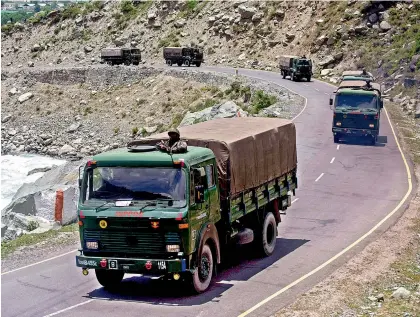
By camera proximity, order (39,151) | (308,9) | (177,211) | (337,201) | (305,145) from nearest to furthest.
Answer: (177,211)
(337,201)
(305,145)
(39,151)
(308,9)

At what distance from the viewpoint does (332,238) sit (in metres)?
21.3

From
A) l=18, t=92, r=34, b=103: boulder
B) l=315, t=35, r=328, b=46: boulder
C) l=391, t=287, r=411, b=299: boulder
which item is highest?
l=315, t=35, r=328, b=46: boulder

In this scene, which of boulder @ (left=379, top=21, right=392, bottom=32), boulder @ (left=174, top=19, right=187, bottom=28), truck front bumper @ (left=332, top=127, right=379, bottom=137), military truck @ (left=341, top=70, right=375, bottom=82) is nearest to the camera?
truck front bumper @ (left=332, top=127, right=379, bottom=137)

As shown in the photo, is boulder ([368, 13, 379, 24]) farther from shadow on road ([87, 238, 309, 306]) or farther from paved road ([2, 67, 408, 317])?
shadow on road ([87, 238, 309, 306])

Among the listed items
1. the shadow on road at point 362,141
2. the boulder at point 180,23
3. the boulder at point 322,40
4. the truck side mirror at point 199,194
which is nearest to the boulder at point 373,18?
the boulder at point 322,40

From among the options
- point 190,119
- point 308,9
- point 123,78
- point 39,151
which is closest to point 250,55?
point 308,9

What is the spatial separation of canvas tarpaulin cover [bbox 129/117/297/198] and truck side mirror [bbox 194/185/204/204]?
1.59 m

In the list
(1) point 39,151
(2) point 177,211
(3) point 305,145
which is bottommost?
(1) point 39,151

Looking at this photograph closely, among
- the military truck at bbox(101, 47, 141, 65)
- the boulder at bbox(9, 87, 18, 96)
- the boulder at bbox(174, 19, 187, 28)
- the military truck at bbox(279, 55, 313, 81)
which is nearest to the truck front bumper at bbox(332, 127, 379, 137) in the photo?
the military truck at bbox(279, 55, 313, 81)

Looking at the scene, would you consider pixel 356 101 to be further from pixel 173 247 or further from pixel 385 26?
pixel 385 26

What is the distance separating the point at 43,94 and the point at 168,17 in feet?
86.1

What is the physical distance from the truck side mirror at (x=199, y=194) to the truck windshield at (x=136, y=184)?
28cm

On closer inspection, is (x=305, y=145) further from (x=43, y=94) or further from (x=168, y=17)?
(x=168, y=17)

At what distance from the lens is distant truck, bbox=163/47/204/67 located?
279ft
